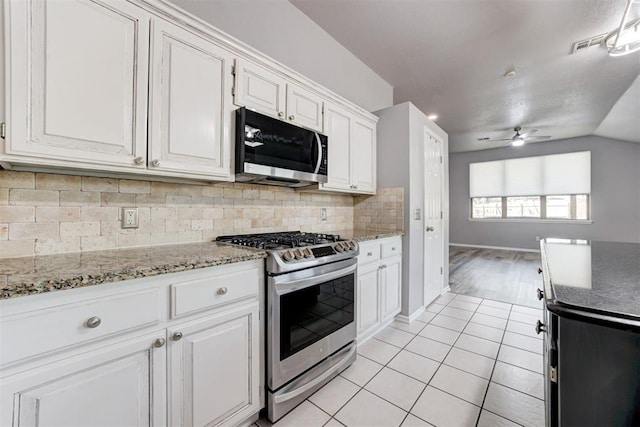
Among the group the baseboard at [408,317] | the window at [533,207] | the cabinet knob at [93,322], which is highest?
the window at [533,207]

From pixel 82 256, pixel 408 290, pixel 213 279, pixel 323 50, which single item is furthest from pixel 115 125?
pixel 408 290

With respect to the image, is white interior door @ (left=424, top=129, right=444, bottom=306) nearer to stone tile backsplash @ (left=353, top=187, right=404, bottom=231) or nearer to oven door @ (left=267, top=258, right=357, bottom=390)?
stone tile backsplash @ (left=353, top=187, right=404, bottom=231)

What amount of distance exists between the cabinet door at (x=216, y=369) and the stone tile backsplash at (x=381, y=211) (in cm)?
189

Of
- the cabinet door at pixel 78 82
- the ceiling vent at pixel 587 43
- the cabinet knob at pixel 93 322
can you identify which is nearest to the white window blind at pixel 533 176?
the ceiling vent at pixel 587 43

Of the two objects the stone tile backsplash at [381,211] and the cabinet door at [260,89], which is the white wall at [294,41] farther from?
the stone tile backsplash at [381,211]

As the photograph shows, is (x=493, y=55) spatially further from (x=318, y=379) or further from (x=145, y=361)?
(x=145, y=361)

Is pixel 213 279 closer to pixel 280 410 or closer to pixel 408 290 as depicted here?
pixel 280 410

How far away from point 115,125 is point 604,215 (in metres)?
9.03

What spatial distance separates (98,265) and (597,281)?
6.07 ft

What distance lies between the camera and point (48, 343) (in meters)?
0.83

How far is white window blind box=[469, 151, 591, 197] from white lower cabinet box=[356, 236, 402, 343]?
6324 mm

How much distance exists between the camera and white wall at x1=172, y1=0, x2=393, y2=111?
1887 millimetres

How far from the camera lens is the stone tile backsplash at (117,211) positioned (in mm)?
1196

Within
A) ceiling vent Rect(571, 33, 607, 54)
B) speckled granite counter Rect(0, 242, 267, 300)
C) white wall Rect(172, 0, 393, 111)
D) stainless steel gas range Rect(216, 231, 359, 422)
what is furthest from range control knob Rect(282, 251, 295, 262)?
ceiling vent Rect(571, 33, 607, 54)
